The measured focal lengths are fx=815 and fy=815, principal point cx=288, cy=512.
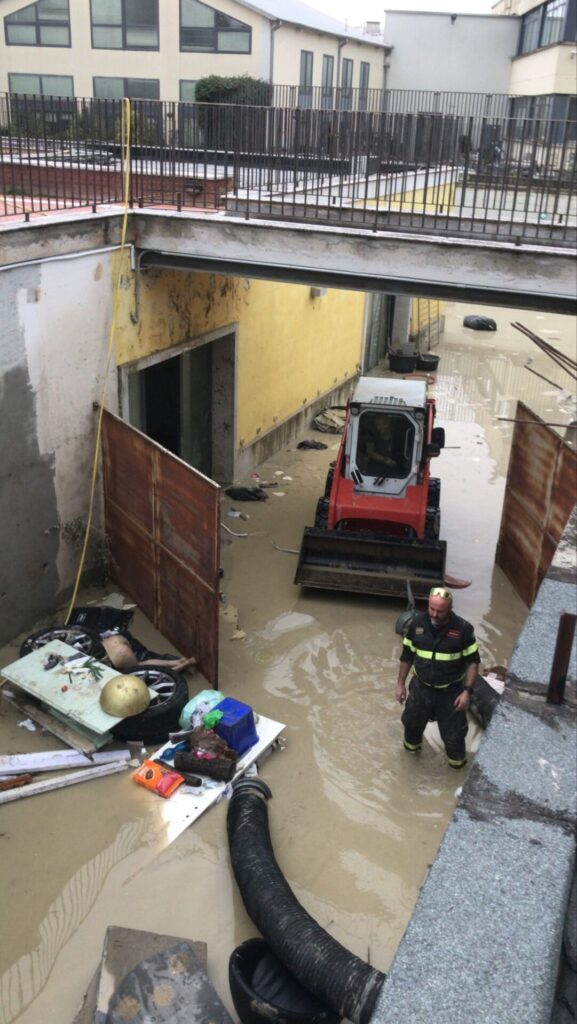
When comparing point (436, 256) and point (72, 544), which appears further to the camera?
point (72, 544)

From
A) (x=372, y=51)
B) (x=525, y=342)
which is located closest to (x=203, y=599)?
(x=525, y=342)

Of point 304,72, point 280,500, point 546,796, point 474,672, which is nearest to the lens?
point 546,796

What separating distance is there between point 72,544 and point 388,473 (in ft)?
13.5

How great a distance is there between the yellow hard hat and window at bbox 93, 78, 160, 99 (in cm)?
2549

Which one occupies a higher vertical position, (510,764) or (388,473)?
(510,764)

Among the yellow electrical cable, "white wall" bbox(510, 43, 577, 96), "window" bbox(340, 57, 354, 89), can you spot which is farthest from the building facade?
the yellow electrical cable

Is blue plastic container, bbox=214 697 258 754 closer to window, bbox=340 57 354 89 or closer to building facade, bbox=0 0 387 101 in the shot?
building facade, bbox=0 0 387 101

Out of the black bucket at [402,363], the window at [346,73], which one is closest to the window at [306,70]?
the window at [346,73]

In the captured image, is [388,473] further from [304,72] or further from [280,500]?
[304,72]

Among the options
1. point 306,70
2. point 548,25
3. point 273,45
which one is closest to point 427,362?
point 273,45

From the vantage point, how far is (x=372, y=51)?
35062mm

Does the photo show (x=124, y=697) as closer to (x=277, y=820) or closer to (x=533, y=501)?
(x=277, y=820)

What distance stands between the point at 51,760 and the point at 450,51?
124 feet

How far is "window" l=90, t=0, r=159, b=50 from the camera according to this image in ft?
86.5
